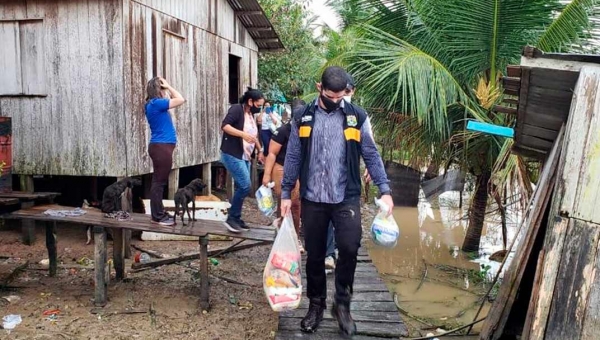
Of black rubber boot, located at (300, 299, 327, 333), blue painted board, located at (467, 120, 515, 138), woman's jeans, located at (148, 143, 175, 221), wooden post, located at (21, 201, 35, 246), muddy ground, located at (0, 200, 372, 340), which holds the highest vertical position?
blue painted board, located at (467, 120, 515, 138)

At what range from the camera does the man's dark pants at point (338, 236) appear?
10.9ft

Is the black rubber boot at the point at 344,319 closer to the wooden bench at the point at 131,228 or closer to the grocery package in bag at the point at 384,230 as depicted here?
the grocery package in bag at the point at 384,230

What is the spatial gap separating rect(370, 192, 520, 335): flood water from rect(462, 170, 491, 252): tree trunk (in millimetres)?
225

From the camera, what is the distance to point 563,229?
114 inches

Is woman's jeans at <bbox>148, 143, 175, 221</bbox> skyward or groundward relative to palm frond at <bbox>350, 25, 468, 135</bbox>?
groundward

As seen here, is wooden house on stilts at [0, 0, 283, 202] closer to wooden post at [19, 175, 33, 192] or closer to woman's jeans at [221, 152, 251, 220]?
wooden post at [19, 175, 33, 192]

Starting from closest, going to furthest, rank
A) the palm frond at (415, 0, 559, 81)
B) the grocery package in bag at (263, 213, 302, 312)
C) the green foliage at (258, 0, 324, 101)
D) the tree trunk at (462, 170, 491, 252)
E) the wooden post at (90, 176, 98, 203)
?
the grocery package in bag at (263, 213, 302, 312), the palm frond at (415, 0, 559, 81), the tree trunk at (462, 170, 491, 252), the wooden post at (90, 176, 98, 203), the green foliage at (258, 0, 324, 101)

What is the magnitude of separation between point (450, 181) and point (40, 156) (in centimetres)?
995

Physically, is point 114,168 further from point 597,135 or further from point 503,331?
point 597,135

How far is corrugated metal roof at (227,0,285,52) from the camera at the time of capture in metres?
10.0

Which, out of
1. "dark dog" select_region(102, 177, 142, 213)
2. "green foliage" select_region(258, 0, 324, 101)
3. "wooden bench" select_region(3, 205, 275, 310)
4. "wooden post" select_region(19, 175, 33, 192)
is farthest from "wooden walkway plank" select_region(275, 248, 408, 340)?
"green foliage" select_region(258, 0, 324, 101)

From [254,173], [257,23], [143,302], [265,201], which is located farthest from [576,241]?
[257,23]

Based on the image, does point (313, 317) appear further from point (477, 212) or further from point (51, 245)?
point (477, 212)

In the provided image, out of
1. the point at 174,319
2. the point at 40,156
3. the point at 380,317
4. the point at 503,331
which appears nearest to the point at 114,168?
the point at 40,156
